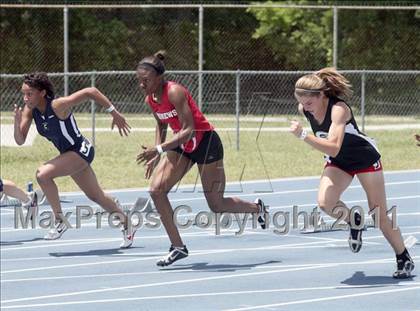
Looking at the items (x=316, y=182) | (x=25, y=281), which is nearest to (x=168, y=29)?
(x=316, y=182)

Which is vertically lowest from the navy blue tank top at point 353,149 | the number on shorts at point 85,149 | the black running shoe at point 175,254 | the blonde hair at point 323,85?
the black running shoe at point 175,254

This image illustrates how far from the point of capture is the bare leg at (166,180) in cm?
1137

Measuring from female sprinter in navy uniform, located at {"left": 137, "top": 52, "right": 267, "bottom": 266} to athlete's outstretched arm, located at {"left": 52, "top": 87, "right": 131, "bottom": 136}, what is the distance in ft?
1.64

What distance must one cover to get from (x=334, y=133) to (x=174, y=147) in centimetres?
177

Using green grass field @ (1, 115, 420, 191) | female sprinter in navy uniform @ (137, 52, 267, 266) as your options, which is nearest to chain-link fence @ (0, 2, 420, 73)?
green grass field @ (1, 115, 420, 191)

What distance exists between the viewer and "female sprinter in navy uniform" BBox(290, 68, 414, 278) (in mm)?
10086

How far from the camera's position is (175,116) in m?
11.4

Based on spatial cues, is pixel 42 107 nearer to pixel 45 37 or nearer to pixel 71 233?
pixel 71 233

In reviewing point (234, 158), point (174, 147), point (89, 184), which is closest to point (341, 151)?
point (174, 147)

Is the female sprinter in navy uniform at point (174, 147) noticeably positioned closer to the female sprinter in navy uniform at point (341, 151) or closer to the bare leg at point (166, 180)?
the bare leg at point (166, 180)

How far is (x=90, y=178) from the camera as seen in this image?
42.2ft

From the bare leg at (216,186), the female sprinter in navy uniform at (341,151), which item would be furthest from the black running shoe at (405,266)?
the bare leg at (216,186)

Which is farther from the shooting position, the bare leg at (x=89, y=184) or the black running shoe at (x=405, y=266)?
the bare leg at (x=89, y=184)

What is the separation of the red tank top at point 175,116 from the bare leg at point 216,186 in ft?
0.82
